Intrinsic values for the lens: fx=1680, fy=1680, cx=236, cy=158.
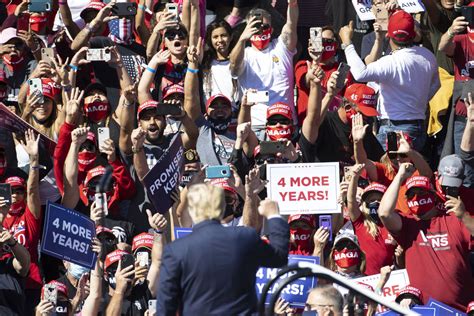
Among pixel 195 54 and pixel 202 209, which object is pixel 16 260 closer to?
pixel 195 54

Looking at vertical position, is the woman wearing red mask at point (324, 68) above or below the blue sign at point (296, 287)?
above

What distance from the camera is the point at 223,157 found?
621 inches

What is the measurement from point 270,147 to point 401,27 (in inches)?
90.3

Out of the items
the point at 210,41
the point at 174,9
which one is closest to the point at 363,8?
the point at 210,41

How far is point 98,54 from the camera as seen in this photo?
1656 cm

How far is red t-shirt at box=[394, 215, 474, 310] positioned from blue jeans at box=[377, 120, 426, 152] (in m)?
2.31

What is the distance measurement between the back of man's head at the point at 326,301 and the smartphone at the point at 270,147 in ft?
12.4

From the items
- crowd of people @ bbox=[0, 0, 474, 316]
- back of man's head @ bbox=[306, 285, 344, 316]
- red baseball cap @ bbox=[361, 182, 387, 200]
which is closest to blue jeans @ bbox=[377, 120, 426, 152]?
crowd of people @ bbox=[0, 0, 474, 316]

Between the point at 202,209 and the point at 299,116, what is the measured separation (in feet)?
22.7

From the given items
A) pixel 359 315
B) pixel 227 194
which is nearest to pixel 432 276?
pixel 227 194

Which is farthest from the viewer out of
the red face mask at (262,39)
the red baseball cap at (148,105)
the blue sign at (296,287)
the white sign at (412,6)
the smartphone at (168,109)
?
the white sign at (412,6)

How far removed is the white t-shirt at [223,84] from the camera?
1672cm

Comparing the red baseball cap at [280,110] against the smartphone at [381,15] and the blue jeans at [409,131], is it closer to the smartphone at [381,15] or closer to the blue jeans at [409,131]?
the blue jeans at [409,131]

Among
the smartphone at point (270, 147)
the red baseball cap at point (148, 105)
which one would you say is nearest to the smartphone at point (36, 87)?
the red baseball cap at point (148, 105)
